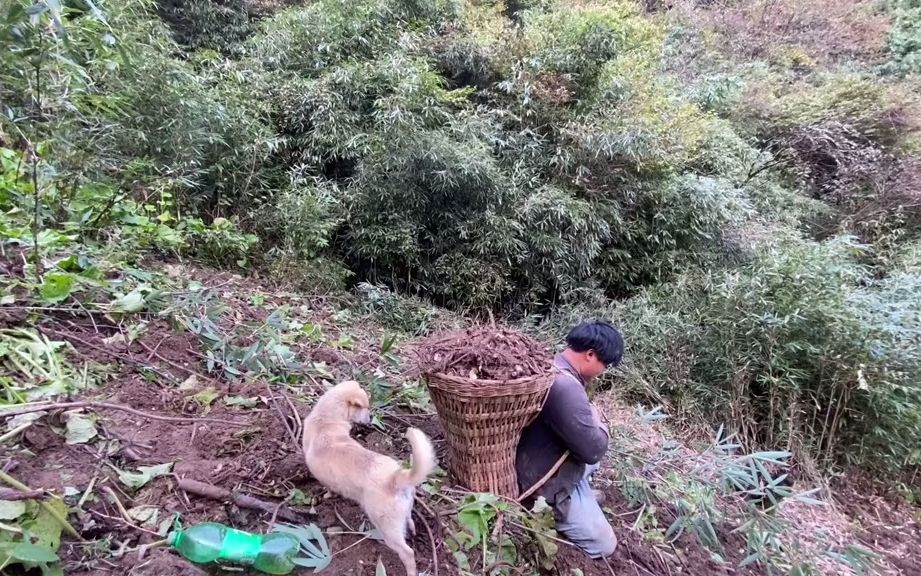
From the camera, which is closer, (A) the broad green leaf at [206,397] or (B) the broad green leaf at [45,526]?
(B) the broad green leaf at [45,526]

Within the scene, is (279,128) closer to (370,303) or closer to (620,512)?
(370,303)

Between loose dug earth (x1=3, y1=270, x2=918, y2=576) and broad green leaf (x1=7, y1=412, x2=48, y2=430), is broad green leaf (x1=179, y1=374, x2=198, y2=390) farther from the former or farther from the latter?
broad green leaf (x1=7, y1=412, x2=48, y2=430)

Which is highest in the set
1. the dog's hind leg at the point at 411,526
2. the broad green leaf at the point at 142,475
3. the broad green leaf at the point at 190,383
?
the broad green leaf at the point at 142,475

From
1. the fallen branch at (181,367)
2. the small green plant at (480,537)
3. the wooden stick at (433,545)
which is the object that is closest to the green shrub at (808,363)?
the small green plant at (480,537)

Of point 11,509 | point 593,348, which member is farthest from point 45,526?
point 593,348

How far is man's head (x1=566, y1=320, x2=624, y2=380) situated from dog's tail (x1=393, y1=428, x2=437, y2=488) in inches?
38.4

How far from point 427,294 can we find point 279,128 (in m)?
2.62

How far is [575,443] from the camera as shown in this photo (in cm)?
204

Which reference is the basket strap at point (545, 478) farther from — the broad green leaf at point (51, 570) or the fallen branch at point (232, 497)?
the broad green leaf at point (51, 570)

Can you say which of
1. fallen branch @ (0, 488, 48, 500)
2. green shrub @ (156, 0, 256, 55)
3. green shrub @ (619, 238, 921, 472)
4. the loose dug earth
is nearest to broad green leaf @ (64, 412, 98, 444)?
the loose dug earth

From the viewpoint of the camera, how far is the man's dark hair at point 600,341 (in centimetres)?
222

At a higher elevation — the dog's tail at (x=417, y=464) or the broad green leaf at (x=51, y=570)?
the dog's tail at (x=417, y=464)

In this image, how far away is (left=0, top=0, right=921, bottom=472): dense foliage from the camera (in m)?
4.25

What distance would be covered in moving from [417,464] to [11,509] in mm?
1074
